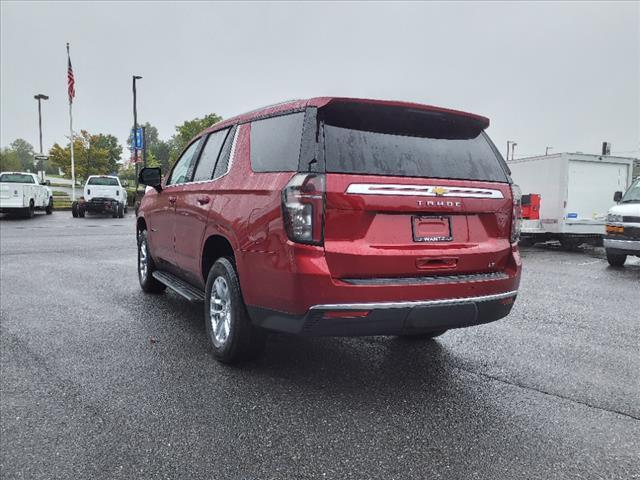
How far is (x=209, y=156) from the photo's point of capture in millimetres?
4957

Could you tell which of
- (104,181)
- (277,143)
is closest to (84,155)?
(104,181)

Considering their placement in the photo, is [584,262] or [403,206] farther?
[584,262]

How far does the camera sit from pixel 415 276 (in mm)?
3441

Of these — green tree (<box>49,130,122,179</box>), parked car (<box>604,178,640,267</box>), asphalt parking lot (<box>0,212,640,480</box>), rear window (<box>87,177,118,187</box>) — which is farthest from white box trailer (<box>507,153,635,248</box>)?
green tree (<box>49,130,122,179</box>)

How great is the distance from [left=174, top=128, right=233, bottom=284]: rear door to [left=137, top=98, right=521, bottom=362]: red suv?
0.83 feet

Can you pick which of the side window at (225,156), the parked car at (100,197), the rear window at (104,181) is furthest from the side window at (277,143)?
the rear window at (104,181)

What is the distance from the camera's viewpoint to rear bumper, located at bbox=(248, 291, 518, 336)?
326 cm

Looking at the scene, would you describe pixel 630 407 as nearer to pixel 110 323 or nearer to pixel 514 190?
pixel 514 190

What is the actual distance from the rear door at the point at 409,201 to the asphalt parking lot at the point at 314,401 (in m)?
0.90

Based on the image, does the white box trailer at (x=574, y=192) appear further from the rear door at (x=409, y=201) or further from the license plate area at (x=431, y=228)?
the license plate area at (x=431, y=228)

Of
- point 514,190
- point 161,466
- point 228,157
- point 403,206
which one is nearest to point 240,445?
point 161,466

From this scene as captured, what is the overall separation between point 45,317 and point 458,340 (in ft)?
13.8

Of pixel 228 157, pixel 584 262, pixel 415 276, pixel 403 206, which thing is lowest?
pixel 584 262

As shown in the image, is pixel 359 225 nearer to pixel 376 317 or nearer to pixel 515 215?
pixel 376 317
